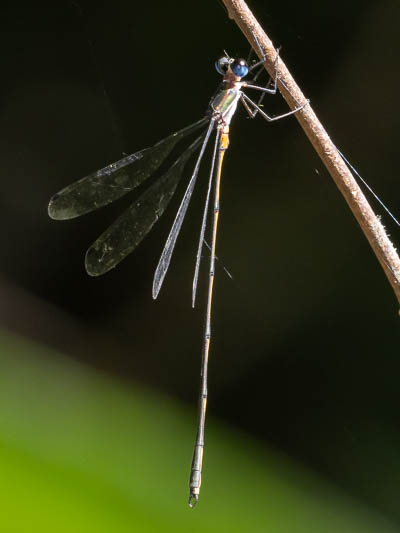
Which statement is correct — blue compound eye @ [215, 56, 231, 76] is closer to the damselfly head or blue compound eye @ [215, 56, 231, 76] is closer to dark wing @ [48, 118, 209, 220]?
the damselfly head

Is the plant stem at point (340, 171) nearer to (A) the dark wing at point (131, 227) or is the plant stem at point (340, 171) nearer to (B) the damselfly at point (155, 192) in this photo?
(B) the damselfly at point (155, 192)

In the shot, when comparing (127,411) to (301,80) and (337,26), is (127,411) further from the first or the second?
(337,26)

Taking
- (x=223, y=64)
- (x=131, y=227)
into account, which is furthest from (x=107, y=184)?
(x=223, y=64)

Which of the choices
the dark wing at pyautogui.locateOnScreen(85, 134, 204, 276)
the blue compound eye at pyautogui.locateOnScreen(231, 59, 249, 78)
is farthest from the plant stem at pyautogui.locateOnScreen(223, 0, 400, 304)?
the dark wing at pyautogui.locateOnScreen(85, 134, 204, 276)

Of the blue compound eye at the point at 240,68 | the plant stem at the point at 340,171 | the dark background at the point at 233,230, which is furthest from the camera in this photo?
the dark background at the point at 233,230

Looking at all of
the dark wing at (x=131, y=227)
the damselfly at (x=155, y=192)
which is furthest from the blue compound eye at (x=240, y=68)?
the dark wing at (x=131, y=227)

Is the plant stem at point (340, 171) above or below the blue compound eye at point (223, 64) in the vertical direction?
below

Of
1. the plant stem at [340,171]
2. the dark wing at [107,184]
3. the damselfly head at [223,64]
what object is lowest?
the plant stem at [340,171]

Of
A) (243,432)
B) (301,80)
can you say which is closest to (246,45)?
(301,80)

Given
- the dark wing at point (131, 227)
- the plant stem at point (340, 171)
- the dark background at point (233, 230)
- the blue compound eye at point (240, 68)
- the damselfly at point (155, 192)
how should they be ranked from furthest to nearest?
the dark background at point (233, 230), the dark wing at point (131, 227), the damselfly at point (155, 192), the blue compound eye at point (240, 68), the plant stem at point (340, 171)
